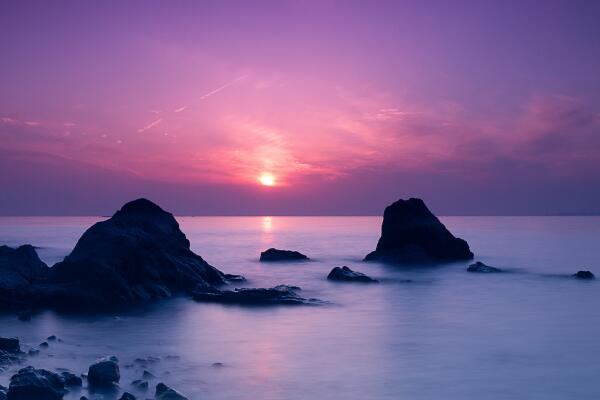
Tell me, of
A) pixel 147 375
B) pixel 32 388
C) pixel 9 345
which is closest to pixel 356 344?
pixel 147 375

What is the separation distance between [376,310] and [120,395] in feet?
54.4

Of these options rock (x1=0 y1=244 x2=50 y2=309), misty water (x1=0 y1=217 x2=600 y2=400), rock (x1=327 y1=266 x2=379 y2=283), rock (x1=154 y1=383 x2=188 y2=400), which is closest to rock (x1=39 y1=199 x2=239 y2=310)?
Answer: rock (x1=0 y1=244 x2=50 y2=309)

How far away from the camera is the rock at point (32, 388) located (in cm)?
1073

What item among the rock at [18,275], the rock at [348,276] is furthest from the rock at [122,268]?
the rock at [348,276]

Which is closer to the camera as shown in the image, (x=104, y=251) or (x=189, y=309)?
(x=189, y=309)

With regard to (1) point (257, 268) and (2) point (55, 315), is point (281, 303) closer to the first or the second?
(2) point (55, 315)

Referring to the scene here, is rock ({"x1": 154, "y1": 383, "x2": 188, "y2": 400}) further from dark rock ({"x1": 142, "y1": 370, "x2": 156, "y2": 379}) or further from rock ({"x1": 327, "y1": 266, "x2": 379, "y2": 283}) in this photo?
rock ({"x1": 327, "y1": 266, "x2": 379, "y2": 283})

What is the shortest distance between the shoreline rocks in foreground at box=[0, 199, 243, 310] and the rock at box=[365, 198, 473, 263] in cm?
2412

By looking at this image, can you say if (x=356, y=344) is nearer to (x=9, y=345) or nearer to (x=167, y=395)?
(x=167, y=395)

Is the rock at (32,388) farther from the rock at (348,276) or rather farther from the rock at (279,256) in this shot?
the rock at (279,256)

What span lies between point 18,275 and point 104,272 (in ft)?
12.7

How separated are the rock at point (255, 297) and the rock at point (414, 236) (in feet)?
81.2

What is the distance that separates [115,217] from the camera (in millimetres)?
32438

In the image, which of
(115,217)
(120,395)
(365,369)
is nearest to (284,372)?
(365,369)
